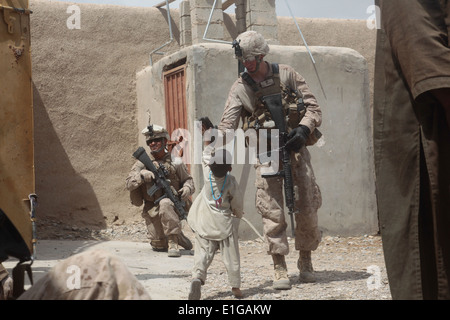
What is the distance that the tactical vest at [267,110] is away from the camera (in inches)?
204

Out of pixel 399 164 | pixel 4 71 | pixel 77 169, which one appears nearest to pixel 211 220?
pixel 4 71

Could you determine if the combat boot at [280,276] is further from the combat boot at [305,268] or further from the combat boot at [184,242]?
the combat boot at [184,242]

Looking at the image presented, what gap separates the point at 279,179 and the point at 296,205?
0.81 feet

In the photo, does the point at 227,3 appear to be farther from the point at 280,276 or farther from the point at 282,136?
the point at 280,276

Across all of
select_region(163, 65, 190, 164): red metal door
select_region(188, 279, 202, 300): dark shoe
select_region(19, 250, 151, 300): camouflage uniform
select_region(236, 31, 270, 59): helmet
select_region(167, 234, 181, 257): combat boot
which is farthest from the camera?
select_region(163, 65, 190, 164): red metal door

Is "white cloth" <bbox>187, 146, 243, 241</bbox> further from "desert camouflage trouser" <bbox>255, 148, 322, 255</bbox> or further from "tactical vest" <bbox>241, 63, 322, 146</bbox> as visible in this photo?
"tactical vest" <bbox>241, 63, 322, 146</bbox>

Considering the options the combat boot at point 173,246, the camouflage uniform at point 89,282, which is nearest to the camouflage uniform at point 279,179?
the combat boot at point 173,246

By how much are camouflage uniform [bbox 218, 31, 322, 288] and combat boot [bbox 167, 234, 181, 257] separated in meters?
1.99

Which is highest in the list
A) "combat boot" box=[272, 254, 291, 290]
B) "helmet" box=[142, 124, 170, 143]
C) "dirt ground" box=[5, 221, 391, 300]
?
"helmet" box=[142, 124, 170, 143]

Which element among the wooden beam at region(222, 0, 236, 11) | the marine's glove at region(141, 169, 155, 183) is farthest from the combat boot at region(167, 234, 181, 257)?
the wooden beam at region(222, 0, 236, 11)

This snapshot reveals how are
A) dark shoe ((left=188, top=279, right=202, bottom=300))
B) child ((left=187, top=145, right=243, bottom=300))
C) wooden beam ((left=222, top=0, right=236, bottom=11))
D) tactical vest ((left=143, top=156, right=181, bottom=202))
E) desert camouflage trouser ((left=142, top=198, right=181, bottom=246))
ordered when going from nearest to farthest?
dark shoe ((left=188, top=279, right=202, bottom=300)) → child ((left=187, top=145, right=243, bottom=300)) → desert camouflage trouser ((left=142, top=198, right=181, bottom=246)) → tactical vest ((left=143, top=156, right=181, bottom=202)) → wooden beam ((left=222, top=0, right=236, bottom=11))

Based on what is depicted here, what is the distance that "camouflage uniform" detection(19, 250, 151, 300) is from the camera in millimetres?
1729

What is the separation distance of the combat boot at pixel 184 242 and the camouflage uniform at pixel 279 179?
230 centimetres
